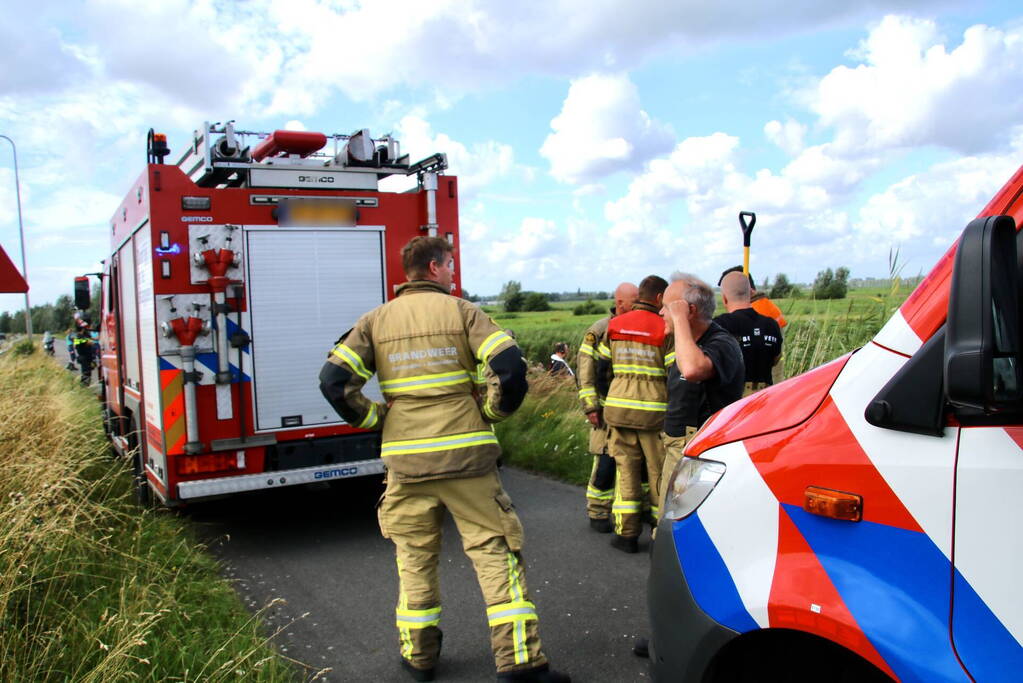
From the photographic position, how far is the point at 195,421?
5.49m

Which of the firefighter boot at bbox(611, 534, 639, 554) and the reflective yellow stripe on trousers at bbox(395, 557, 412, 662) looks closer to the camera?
the reflective yellow stripe on trousers at bbox(395, 557, 412, 662)

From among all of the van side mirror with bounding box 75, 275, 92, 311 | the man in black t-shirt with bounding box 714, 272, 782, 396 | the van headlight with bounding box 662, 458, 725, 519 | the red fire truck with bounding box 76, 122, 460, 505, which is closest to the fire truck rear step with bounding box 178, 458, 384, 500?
the red fire truck with bounding box 76, 122, 460, 505

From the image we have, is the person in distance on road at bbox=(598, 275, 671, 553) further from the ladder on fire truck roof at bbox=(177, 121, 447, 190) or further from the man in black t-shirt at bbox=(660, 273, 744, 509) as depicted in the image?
the ladder on fire truck roof at bbox=(177, 121, 447, 190)

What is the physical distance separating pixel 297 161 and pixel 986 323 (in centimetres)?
535

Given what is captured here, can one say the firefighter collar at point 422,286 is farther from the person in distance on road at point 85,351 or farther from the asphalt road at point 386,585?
the person in distance on road at point 85,351

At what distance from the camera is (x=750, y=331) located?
5574 mm

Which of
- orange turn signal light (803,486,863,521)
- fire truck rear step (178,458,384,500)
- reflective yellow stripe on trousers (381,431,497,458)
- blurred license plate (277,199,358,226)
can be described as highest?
blurred license plate (277,199,358,226)

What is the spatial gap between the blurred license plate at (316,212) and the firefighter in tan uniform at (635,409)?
2.19 m

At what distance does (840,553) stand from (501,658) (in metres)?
1.92

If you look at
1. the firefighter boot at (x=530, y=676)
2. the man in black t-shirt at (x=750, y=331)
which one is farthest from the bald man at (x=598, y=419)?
the firefighter boot at (x=530, y=676)

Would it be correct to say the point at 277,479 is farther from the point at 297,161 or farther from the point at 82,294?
the point at 82,294

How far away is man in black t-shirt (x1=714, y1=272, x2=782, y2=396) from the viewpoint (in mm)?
5578

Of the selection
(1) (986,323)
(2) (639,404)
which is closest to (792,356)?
(2) (639,404)

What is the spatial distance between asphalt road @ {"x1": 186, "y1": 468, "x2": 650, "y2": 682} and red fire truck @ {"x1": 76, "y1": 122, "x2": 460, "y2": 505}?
0.61 metres
